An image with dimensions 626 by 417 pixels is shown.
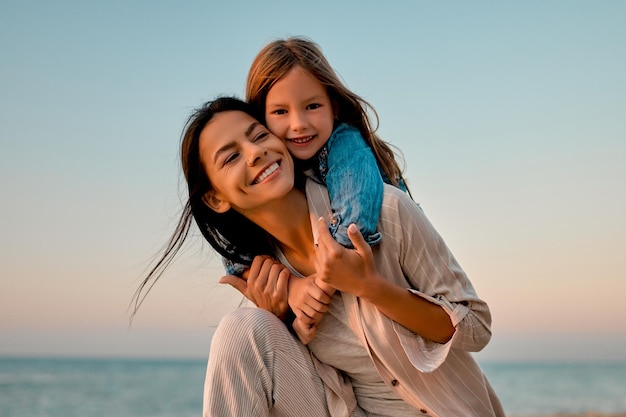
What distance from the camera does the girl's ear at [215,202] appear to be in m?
2.82

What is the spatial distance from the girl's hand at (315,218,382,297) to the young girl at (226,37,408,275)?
0.12 meters

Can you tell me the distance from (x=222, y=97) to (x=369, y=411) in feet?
4.26

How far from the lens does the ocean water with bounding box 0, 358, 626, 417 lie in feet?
58.6

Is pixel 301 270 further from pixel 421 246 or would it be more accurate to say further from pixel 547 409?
pixel 547 409

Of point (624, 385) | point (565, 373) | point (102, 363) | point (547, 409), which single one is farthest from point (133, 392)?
point (565, 373)

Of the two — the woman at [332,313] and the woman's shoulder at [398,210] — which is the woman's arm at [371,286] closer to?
the woman at [332,313]

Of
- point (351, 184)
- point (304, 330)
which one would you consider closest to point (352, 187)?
point (351, 184)

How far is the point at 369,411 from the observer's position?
271 centimetres

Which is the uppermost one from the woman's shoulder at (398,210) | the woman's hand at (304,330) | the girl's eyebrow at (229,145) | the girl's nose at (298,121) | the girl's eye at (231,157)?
the girl's nose at (298,121)

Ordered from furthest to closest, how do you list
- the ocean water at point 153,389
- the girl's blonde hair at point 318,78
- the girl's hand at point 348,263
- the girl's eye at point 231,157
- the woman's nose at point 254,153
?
the ocean water at point 153,389, the girl's blonde hair at point 318,78, the girl's eye at point 231,157, the woman's nose at point 254,153, the girl's hand at point 348,263

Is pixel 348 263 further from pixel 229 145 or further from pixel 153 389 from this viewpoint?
pixel 153 389

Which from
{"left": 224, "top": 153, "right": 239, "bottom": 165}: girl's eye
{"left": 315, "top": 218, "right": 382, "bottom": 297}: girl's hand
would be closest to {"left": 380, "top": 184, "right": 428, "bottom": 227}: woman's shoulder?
{"left": 315, "top": 218, "right": 382, "bottom": 297}: girl's hand

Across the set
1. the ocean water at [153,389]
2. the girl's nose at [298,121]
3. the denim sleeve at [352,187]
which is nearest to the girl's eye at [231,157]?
the girl's nose at [298,121]

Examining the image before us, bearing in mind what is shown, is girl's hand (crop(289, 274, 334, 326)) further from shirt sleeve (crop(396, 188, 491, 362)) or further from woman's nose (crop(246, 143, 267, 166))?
woman's nose (crop(246, 143, 267, 166))
